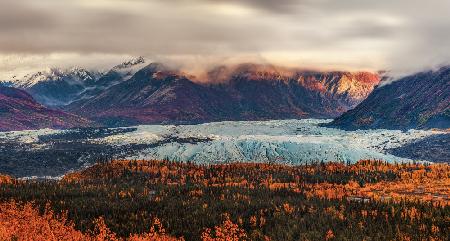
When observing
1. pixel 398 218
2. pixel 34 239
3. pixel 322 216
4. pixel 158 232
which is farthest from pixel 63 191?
pixel 398 218

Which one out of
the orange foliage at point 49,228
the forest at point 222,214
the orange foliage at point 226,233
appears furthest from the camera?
the orange foliage at point 226,233

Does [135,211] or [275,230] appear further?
[135,211]

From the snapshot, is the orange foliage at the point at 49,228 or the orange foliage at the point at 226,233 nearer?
the orange foliage at the point at 49,228

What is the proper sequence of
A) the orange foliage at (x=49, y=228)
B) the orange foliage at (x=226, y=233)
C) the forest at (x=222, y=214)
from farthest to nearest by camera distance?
the orange foliage at (x=226, y=233), the forest at (x=222, y=214), the orange foliage at (x=49, y=228)

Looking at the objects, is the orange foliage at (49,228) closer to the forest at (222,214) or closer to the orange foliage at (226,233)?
the forest at (222,214)

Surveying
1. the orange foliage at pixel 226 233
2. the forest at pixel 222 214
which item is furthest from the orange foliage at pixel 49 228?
the orange foliage at pixel 226 233

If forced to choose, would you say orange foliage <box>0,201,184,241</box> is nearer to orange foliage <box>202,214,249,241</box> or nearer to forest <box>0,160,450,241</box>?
forest <box>0,160,450,241</box>

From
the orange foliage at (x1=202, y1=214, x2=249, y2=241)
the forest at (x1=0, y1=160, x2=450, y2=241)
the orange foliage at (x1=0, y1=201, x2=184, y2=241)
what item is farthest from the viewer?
the orange foliage at (x1=202, y1=214, x2=249, y2=241)

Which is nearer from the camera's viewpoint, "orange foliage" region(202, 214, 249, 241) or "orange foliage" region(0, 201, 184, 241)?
"orange foliage" region(0, 201, 184, 241)

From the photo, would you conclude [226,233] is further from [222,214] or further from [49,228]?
[49,228]

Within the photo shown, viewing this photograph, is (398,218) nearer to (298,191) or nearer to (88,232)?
(298,191)

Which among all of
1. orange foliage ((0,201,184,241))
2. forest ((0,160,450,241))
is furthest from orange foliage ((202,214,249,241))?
orange foliage ((0,201,184,241))
